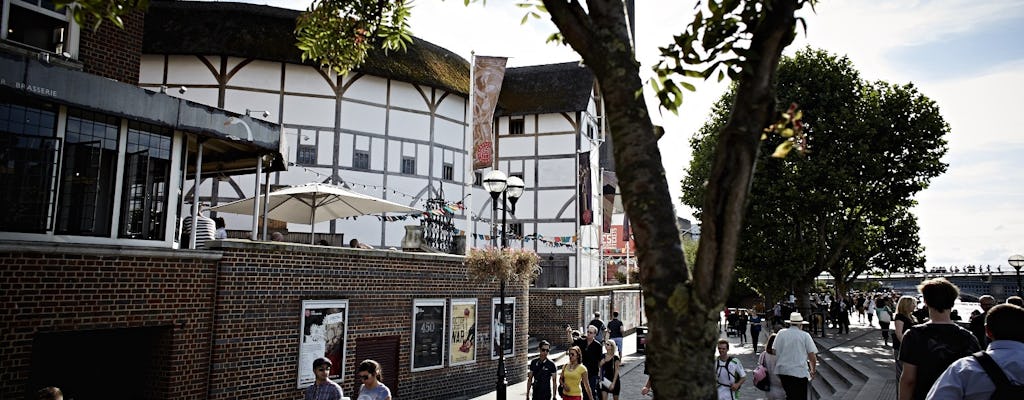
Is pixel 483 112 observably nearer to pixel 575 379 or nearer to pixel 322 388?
pixel 575 379

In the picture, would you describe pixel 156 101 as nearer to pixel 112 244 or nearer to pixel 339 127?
pixel 112 244

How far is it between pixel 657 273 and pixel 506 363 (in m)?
13.8

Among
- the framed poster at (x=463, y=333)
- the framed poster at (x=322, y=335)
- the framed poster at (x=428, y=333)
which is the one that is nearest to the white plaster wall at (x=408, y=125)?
the framed poster at (x=463, y=333)

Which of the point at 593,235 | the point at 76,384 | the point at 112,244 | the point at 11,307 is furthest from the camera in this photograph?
the point at 593,235

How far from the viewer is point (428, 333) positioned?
1344 centimetres

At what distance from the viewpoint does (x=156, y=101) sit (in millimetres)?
9133

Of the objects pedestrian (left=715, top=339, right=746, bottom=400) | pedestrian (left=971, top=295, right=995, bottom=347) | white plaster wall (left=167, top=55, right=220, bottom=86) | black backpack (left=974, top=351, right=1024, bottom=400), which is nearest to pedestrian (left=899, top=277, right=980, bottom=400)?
black backpack (left=974, top=351, right=1024, bottom=400)

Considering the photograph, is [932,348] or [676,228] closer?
[676,228]

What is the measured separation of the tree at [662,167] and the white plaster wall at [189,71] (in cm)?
2185

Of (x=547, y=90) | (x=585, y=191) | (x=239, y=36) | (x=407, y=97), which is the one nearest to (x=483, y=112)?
(x=407, y=97)

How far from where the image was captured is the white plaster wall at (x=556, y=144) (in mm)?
30375

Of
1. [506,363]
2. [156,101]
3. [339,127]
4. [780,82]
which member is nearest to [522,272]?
[506,363]

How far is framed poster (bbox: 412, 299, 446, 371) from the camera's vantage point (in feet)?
43.1

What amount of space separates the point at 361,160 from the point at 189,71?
250 inches
